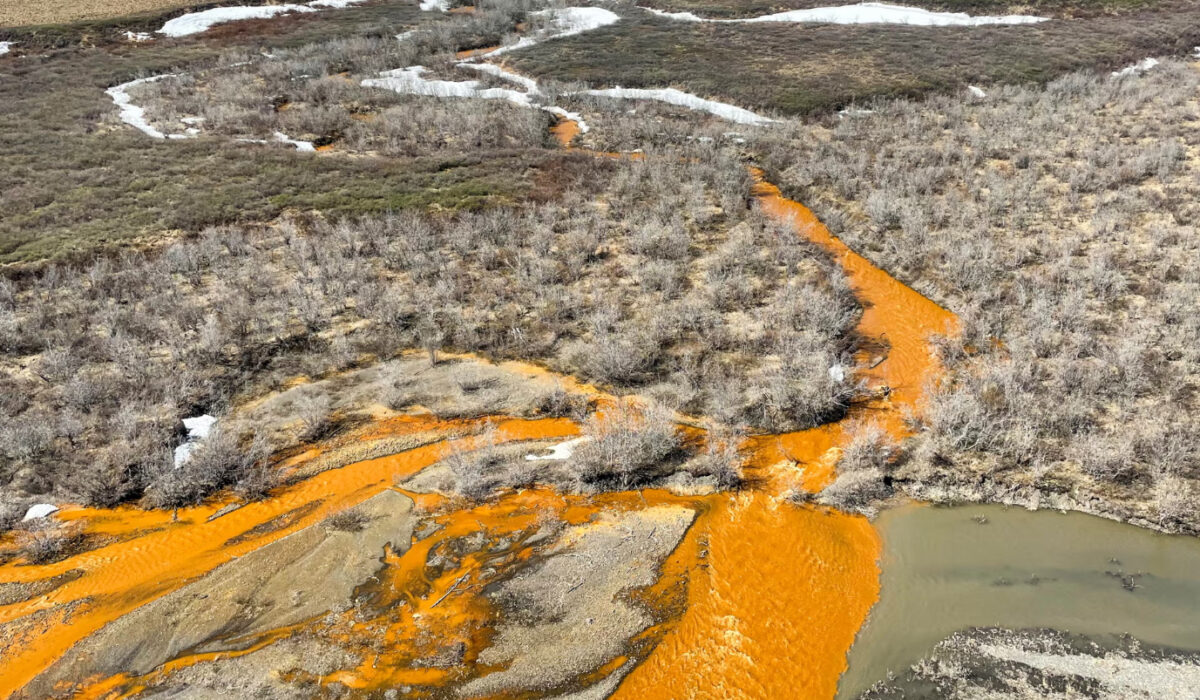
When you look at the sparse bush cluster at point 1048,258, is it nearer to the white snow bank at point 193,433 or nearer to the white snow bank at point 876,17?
the white snow bank at point 193,433

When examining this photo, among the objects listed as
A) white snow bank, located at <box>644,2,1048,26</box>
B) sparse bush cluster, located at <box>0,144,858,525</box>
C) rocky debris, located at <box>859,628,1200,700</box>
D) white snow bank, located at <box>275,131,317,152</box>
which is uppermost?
white snow bank, located at <box>644,2,1048,26</box>

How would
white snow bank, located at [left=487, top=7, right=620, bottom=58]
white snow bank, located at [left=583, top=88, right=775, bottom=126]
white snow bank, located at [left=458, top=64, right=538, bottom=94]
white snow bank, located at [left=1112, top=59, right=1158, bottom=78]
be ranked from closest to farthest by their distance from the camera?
white snow bank, located at [left=583, top=88, right=775, bottom=126], white snow bank, located at [left=1112, top=59, right=1158, bottom=78], white snow bank, located at [left=458, top=64, right=538, bottom=94], white snow bank, located at [left=487, top=7, right=620, bottom=58]

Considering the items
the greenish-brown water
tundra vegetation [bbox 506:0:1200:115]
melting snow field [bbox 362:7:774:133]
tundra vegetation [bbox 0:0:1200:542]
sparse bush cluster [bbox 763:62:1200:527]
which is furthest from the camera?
tundra vegetation [bbox 506:0:1200:115]

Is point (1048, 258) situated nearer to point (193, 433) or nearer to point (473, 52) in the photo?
point (193, 433)

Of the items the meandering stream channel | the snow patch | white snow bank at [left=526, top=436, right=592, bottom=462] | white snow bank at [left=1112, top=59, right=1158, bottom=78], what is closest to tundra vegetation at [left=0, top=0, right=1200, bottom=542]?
white snow bank at [left=526, top=436, right=592, bottom=462]

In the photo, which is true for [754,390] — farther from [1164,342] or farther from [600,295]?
[1164,342]

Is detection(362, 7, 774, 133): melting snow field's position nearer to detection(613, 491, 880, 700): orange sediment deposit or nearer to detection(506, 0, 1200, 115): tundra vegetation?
detection(506, 0, 1200, 115): tundra vegetation

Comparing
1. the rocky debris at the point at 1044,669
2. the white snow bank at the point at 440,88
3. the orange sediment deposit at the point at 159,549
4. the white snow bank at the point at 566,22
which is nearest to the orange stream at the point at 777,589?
the rocky debris at the point at 1044,669
